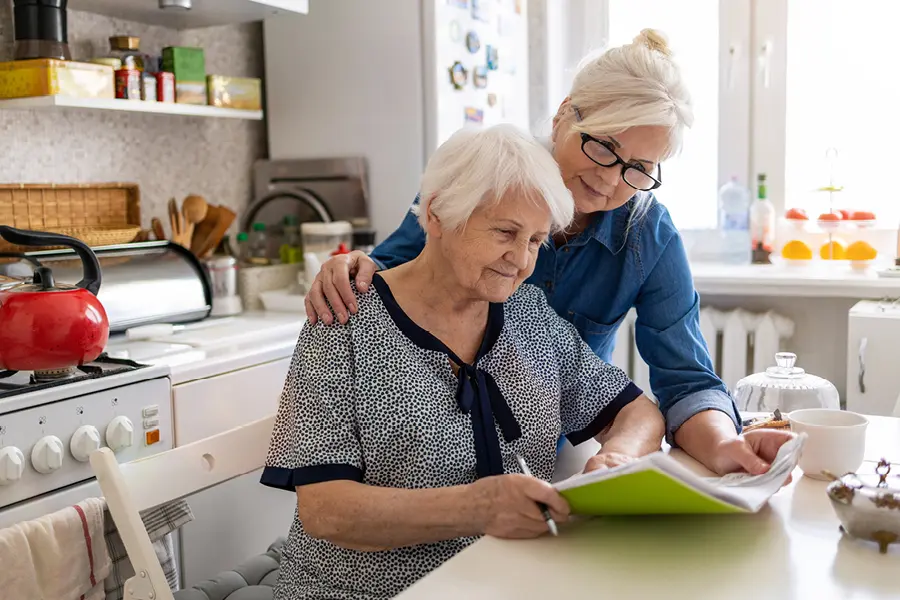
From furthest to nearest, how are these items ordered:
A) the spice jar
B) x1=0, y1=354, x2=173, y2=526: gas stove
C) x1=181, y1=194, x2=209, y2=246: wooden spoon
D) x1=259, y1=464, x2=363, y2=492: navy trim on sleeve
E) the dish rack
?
x1=181, y1=194, x2=209, y2=246: wooden spoon < the spice jar < the dish rack < x1=0, y1=354, x2=173, y2=526: gas stove < x1=259, y1=464, x2=363, y2=492: navy trim on sleeve

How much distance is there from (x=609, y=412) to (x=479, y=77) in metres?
1.76

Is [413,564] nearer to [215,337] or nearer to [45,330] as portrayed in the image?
[45,330]

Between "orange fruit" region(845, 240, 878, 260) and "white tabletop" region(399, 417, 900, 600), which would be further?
"orange fruit" region(845, 240, 878, 260)

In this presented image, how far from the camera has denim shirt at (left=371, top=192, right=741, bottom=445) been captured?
4.89 feet

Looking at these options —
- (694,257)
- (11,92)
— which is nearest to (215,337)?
(11,92)

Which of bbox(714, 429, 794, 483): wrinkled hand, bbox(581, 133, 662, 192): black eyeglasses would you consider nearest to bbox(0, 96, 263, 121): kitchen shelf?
bbox(581, 133, 662, 192): black eyeglasses

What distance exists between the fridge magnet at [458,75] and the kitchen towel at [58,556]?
68.4 inches

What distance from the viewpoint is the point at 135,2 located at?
2.38 meters

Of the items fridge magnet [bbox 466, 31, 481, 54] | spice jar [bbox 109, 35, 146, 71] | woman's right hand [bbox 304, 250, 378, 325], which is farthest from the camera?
fridge magnet [bbox 466, 31, 481, 54]

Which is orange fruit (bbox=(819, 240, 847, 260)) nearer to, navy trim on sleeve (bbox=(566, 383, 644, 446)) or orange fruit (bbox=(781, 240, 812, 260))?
orange fruit (bbox=(781, 240, 812, 260))

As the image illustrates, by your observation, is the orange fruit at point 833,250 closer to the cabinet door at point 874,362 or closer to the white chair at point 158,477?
the cabinet door at point 874,362

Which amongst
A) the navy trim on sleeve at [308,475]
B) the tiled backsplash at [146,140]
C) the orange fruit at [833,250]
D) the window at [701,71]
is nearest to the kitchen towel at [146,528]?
the navy trim on sleeve at [308,475]

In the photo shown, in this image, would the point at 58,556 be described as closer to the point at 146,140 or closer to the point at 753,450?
the point at 753,450

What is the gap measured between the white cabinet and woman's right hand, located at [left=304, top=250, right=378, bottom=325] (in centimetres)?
161
